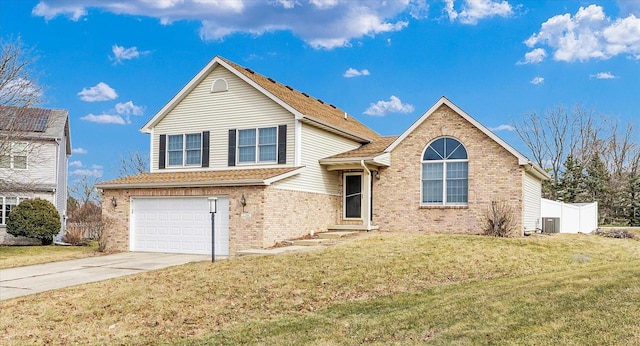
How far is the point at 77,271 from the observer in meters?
16.8

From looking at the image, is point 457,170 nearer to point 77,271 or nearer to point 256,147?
point 256,147

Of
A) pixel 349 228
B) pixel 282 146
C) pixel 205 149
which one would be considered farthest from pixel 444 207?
pixel 205 149

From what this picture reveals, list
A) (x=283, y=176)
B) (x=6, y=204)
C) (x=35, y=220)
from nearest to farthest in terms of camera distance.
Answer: (x=283, y=176)
(x=35, y=220)
(x=6, y=204)

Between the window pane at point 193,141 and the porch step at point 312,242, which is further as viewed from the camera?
the window pane at point 193,141

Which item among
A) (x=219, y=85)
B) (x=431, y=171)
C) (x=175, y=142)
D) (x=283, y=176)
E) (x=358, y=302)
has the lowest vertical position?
(x=358, y=302)

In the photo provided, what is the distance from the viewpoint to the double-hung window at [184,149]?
76.0 feet

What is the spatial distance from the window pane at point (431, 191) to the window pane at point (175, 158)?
9.88 metres

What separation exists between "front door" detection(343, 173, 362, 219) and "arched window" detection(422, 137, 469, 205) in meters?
2.78

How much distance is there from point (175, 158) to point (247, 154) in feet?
11.6

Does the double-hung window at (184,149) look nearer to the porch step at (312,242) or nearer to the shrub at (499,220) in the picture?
the porch step at (312,242)

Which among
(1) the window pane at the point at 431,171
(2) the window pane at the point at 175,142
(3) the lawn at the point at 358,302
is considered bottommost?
(3) the lawn at the point at 358,302

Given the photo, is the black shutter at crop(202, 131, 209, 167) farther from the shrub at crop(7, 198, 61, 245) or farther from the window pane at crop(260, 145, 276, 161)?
the shrub at crop(7, 198, 61, 245)

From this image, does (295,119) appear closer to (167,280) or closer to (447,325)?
(167,280)

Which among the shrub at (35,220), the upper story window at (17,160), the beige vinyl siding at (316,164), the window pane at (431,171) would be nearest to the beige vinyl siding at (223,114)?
the beige vinyl siding at (316,164)
